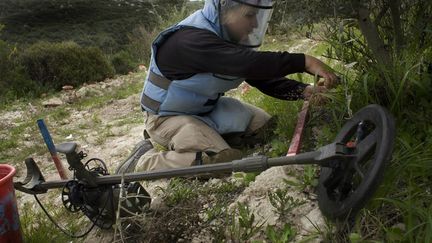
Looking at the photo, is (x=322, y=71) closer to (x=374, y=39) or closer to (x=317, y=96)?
(x=317, y=96)

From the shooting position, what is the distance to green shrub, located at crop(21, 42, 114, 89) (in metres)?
9.51

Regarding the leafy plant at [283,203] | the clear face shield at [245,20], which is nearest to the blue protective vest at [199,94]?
the clear face shield at [245,20]

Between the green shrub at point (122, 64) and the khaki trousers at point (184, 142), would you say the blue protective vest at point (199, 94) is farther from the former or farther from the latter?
the green shrub at point (122, 64)

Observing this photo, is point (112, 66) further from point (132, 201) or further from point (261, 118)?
point (132, 201)

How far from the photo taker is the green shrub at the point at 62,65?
9.51 m

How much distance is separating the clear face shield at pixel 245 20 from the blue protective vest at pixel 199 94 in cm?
7

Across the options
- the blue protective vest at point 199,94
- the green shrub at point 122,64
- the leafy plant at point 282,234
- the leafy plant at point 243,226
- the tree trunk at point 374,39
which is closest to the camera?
the leafy plant at point 282,234

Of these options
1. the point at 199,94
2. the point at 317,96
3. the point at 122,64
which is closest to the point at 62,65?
the point at 122,64

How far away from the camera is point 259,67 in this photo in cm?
262

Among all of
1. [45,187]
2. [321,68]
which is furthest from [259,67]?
[45,187]

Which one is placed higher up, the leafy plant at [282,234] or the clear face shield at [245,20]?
the clear face shield at [245,20]

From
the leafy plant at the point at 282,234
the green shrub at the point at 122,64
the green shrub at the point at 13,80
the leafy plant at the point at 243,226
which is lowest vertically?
the green shrub at the point at 122,64

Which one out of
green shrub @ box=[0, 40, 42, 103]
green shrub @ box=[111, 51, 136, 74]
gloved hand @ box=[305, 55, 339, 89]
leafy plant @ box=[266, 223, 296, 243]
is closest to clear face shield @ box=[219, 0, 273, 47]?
gloved hand @ box=[305, 55, 339, 89]

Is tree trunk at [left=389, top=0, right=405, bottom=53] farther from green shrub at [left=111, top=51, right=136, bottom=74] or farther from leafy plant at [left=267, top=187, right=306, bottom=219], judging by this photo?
green shrub at [left=111, top=51, right=136, bottom=74]
